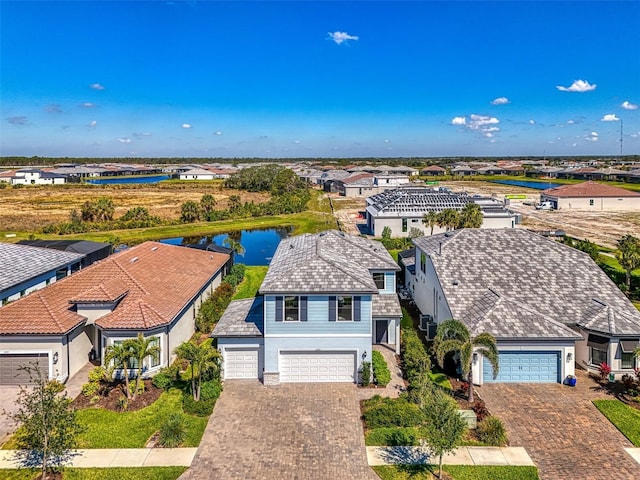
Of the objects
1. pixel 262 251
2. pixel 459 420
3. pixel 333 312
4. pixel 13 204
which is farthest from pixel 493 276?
pixel 13 204

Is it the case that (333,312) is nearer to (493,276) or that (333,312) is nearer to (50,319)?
(493,276)

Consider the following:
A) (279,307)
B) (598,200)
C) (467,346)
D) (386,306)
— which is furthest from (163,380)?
(598,200)

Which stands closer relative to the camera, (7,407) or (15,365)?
(7,407)

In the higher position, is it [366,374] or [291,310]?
[291,310]

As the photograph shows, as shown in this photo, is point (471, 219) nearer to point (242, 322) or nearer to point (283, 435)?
point (242, 322)

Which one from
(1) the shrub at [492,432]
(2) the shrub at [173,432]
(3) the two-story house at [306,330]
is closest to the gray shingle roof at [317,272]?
(3) the two-story house at [306,330]

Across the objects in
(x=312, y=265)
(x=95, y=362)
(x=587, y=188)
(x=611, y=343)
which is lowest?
(x=95, y=362)

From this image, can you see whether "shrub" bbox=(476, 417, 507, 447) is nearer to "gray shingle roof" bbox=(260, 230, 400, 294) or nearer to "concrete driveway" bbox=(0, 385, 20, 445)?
"gray shingle roof" bbox=(260, 230, 400, 294)

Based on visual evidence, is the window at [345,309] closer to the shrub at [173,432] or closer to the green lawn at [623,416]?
the shrub at [173,432]
